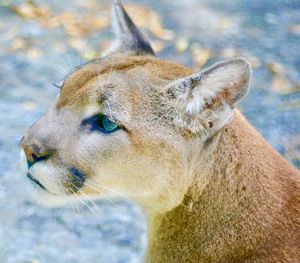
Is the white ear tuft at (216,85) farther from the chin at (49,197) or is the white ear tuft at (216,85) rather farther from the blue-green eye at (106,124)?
the chin at (49,197)

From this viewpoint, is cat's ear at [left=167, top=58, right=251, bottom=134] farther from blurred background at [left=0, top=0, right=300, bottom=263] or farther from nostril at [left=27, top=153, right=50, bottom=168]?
blurred background at [left=0, top=0, right=300, bottom=263]

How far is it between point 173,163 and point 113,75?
547 mm

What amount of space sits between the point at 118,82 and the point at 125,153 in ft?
1.20

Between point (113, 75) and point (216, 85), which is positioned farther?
point (113, 75)

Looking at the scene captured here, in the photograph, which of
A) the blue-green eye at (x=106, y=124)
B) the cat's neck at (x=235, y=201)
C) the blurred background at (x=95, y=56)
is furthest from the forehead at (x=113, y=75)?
the blurred background at (x=95, y=56)

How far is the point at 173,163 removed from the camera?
3.61 metres

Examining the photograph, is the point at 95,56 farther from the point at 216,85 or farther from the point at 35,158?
the point at 216,85

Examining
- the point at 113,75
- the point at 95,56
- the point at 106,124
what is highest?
the point at 113,75

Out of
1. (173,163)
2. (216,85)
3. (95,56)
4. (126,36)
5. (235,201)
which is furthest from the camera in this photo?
(95,56)

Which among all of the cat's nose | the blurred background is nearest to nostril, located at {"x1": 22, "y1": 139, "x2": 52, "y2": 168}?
the cat's nose

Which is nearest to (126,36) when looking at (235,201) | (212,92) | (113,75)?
(113,75)

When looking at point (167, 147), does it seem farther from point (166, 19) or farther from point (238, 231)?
point (166, 19)

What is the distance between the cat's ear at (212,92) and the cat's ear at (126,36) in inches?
24.5

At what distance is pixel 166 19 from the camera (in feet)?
26.2
